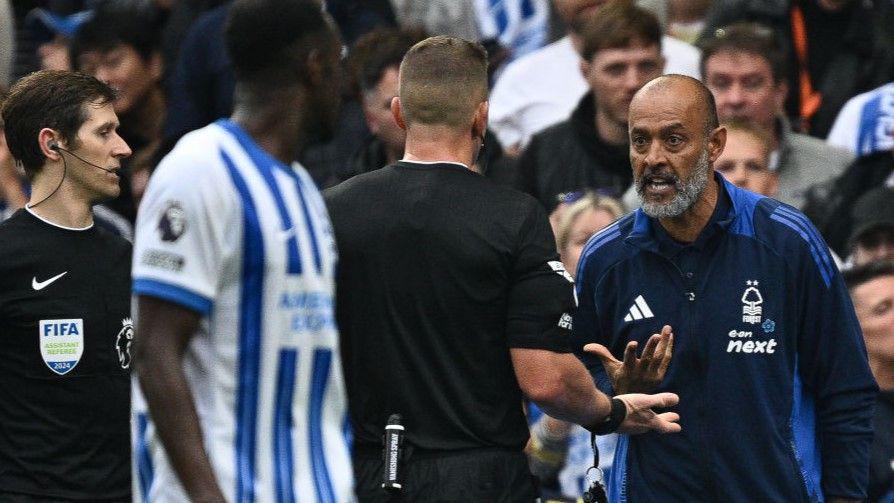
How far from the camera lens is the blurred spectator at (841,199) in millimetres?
8328

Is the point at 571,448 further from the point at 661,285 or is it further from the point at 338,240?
the point at 338,240

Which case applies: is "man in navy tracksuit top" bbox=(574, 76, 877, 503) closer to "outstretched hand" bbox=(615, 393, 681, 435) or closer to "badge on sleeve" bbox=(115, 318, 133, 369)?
"outstretched hand" bbox=(615, 393, 681, 435)

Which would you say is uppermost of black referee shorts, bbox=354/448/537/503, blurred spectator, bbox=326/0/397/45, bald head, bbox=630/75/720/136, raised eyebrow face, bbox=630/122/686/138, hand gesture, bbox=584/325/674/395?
blurred spectator, bbox=326/0/397/45

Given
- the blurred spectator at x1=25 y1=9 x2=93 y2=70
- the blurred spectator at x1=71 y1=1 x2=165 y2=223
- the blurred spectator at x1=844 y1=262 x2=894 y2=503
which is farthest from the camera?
the blurred spectator at x1=25 y1=9 x2=93 y2=70

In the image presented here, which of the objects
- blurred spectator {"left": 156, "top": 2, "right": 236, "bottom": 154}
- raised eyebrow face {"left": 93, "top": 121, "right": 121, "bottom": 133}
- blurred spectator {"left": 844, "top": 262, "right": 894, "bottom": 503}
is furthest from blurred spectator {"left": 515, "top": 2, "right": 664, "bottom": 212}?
raised eyebrow face {"left": 93, "top": 121, "right": 121, "bottom": 133}

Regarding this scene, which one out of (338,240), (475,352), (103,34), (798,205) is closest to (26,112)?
(338,240)

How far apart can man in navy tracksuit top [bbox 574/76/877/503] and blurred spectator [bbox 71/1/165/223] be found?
16.9 ft

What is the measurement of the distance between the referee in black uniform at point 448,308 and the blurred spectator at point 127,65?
5.51 metres

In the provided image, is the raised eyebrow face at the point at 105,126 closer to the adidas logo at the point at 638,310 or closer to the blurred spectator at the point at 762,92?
the adidas logo at the point at 638,310

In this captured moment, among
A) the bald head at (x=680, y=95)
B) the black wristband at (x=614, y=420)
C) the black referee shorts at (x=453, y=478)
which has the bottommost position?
A: the black referee shorts at (x=453, y=478)

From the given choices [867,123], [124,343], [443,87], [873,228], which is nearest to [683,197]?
[443,87]

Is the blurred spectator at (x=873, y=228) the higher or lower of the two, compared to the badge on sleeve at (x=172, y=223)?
higher

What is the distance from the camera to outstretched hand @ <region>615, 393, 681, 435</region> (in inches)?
216

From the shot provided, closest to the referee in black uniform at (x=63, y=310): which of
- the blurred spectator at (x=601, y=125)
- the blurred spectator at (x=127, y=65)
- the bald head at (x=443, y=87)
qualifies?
the bald head at (x=443, y=87)
